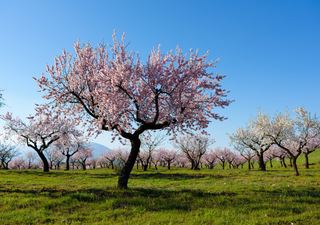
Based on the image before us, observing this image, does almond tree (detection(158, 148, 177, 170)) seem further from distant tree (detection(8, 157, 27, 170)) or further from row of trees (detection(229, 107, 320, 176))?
distant tree (detection(8, 157, 27, 170))

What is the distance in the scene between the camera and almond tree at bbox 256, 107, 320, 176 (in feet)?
101

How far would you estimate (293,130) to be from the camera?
3831 centimetres

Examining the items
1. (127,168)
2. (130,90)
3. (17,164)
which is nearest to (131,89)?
(130,90)

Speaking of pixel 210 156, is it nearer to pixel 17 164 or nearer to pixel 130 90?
pixel 130 90

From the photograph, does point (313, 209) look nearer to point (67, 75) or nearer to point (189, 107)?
point (189, 107)

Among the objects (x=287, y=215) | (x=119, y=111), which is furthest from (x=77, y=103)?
(x=287, y=215)

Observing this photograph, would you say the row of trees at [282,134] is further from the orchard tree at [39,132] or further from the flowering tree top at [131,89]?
the orchard tree at [39,132]

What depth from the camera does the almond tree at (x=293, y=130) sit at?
101 ft

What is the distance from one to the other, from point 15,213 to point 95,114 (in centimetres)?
773

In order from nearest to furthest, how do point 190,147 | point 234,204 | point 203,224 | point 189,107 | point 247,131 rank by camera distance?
1. point 203,224
2. point 234,204
3. point 189,107
4. point 247,131
5. point 190,147

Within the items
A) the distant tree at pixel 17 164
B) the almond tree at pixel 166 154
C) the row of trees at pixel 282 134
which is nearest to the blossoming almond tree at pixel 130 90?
the row of trees at pixel 282 134

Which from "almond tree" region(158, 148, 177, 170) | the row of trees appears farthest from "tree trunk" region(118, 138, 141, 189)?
"almond tree" region(158, 148, 177, 170)

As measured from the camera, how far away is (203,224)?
6906mm

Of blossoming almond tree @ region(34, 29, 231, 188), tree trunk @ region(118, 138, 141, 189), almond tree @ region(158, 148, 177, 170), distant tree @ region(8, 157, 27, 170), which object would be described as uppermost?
blossoming almond tree @ region(34, 29, 231, 188)
